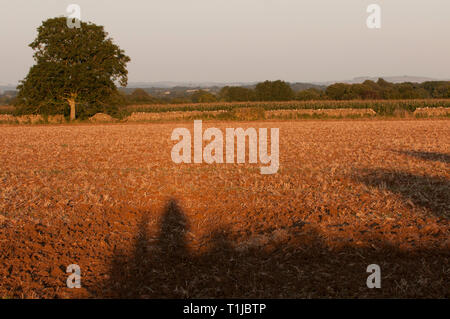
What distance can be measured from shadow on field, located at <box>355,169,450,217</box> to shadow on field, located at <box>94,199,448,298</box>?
205 centimetres

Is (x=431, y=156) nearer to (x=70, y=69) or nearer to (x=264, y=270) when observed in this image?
(x=264, y=270)

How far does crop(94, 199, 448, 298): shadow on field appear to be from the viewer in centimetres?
418

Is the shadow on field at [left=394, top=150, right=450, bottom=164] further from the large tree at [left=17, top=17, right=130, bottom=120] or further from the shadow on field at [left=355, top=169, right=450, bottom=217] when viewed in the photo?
the large tree at [left=17, top=17, right=130, bottom=120]

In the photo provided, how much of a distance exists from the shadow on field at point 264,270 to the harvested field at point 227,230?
0.01 metres

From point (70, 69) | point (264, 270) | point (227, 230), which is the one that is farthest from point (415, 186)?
point (70, 69)

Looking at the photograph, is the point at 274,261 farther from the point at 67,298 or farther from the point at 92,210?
the point at 92,210

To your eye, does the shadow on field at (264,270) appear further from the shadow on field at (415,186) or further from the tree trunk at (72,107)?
the tree trunk at (72,107)

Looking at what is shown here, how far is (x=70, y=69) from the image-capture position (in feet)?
93.1

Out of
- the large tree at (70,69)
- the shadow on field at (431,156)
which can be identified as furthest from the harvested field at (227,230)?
the large tree at (70,69)

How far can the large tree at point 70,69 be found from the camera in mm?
28469

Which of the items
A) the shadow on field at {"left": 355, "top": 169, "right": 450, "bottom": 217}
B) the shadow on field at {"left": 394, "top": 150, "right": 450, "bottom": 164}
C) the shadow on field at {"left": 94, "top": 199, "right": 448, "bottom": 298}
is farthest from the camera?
the shadow on field at {"left": 394, "top": 150, "right": 450, "bottom": 164}

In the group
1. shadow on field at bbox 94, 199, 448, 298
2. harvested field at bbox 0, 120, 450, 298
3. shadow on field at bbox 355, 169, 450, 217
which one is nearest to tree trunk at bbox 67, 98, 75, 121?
harvested field at bbox 0, 120, 450, 298

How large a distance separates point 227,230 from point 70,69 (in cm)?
2571

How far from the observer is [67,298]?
4098mm
